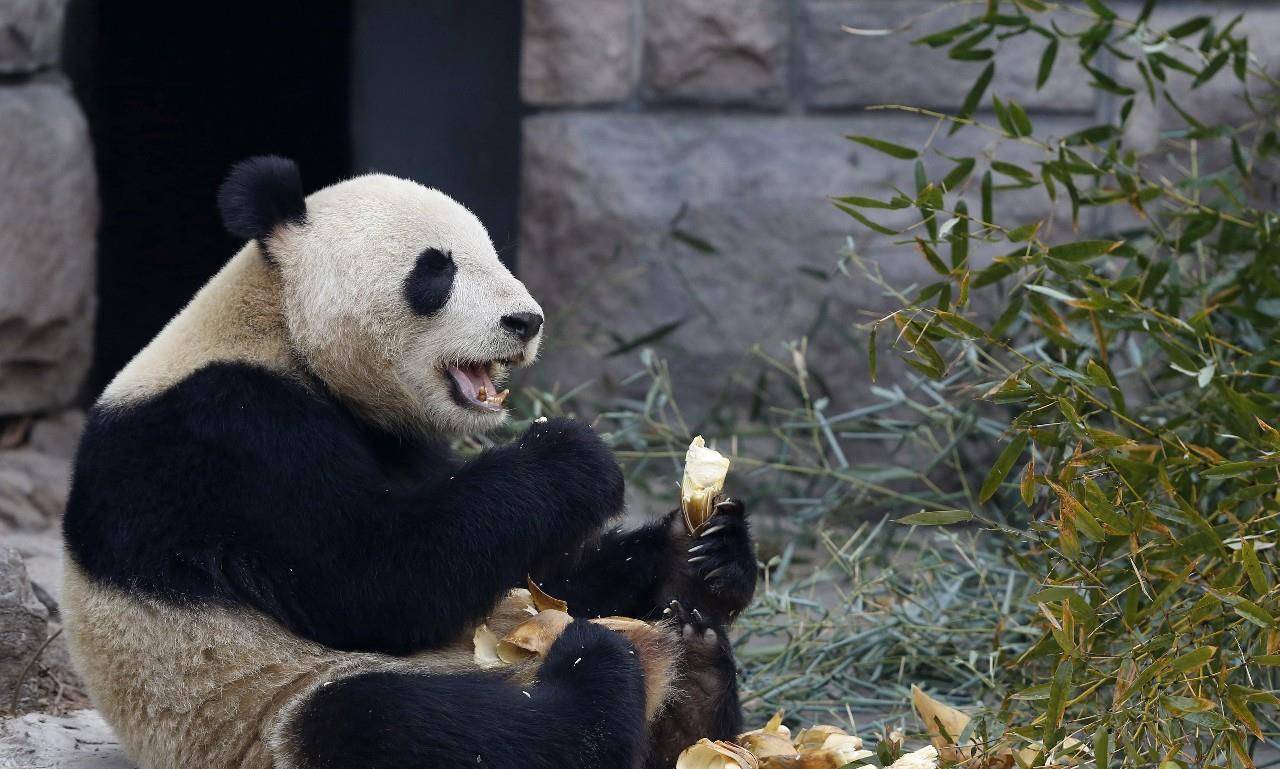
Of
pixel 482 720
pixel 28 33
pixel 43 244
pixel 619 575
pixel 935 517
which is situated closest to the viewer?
pixel 482 720

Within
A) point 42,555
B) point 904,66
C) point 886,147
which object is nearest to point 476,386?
point 886,147

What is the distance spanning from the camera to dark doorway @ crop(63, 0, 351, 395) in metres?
5.11

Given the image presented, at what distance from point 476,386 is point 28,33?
7.57 feet

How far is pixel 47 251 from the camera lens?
4109 mm

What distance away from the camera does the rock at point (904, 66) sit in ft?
14.1

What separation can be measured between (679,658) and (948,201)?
239 cm

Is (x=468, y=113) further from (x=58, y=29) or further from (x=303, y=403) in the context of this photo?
(x=303, y=403)

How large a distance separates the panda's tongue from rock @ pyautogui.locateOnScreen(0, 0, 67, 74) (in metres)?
2.27

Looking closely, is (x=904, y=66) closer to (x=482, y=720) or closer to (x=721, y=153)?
(x=721, y=153)

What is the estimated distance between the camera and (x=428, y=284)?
2367 mm

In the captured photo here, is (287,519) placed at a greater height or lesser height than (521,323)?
lesser

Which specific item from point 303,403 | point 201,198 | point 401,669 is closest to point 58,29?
point 201,198

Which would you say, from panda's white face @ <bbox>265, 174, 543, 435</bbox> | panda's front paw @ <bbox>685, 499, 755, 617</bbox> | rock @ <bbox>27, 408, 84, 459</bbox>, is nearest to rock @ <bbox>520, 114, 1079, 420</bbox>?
rock @ <bbox>27, 408, 84, 459</bbox>

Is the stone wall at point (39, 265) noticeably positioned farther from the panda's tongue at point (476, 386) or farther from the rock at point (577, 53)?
the panda's tongue at point (476, 386)
